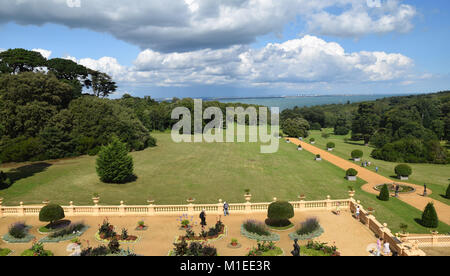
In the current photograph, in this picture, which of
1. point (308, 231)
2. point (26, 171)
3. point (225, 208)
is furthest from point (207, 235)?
point (26, 171)

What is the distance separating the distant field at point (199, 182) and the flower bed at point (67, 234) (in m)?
9.87

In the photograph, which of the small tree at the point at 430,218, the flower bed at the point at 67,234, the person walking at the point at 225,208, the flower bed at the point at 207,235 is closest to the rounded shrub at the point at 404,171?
the small tree at the point at 430,218

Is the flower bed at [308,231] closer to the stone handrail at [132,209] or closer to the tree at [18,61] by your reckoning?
the stone handrail at [132,209]

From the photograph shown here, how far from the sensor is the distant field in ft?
113

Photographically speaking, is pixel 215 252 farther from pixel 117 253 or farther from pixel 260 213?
pixel 260 213

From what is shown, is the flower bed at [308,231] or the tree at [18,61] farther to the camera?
the tree at [18,61]

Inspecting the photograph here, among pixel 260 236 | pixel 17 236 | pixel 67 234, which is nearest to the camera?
pixel 17 236

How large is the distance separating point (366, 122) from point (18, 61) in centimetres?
9912

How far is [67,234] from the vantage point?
2277 centimetres

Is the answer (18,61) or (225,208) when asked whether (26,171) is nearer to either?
(18,61)

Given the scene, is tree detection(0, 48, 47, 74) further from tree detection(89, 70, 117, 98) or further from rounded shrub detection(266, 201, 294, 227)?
rounded shrub detection(266, 201, 294, 227)

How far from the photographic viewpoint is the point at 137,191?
126 feet

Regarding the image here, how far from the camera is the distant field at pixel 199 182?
34438 mm
